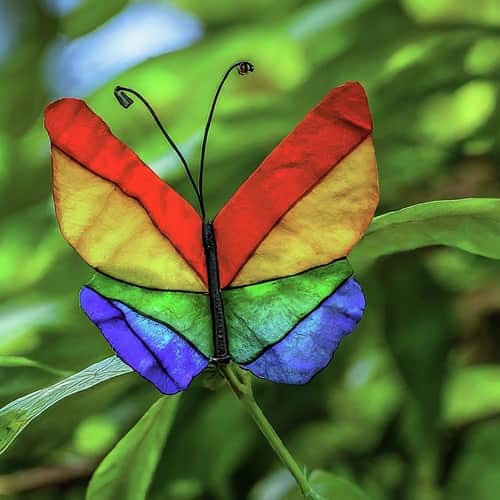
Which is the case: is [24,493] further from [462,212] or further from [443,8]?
[443,8]

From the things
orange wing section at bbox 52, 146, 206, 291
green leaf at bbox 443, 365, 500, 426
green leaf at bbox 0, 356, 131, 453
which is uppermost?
orange wing section at bbox 52, 146, 206, 291

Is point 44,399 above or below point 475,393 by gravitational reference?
above

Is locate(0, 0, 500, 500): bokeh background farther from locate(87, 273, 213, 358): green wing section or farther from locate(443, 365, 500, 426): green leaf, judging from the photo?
locate(87, 273, 213, 358): green wing section

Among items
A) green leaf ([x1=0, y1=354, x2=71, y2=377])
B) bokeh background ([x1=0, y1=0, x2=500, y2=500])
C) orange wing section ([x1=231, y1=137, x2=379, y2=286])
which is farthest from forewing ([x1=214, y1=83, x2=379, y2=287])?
bokeh background ([x1=0, y1=0, x2=500, y2=500])

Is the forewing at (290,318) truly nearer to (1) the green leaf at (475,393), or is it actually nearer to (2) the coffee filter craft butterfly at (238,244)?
(2) the coffee filter craft butterfly at (238,244)

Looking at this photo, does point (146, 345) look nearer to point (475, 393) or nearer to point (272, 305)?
point (272, 305)

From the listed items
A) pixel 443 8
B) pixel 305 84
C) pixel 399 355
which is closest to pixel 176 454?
pixel 399 355

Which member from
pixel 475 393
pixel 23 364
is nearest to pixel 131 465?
pixel 23 364
